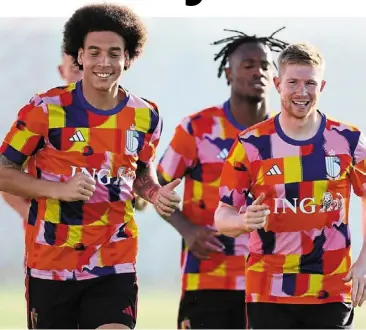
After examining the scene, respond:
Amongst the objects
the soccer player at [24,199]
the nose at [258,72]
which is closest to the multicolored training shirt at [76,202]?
the soccer player at [24,199]

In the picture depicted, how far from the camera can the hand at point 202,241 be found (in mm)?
8414

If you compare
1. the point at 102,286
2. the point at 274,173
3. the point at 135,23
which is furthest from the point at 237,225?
the point at 135,23

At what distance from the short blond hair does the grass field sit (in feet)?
17.2

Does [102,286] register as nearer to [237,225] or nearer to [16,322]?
[237,225]

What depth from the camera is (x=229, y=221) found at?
6953mm

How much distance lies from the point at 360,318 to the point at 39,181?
6.47 m

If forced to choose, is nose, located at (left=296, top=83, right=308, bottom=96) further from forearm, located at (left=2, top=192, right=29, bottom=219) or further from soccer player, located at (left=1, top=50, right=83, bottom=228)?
forearm, located at (left=2, top=192, right=29, bottom=219)

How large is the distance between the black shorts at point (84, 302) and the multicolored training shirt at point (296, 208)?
0.63 m

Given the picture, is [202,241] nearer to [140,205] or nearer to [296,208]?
[140,205]

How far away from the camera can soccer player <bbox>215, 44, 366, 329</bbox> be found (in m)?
7.07

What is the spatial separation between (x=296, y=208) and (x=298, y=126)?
16.9 inches

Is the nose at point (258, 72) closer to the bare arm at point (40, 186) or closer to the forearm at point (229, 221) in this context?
the forearm at point (229, 221)

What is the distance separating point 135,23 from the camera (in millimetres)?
7836

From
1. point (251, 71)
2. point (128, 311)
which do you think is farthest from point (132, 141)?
point (251, 71)
